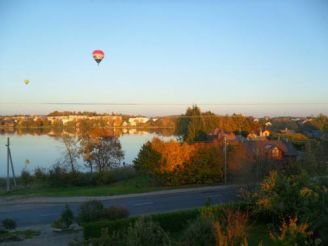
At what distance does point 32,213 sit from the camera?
23094 mm

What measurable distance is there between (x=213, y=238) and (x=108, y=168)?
117ft

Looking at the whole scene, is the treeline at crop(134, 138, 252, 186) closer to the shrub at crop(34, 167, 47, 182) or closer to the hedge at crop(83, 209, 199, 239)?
the shrub at crop(34, 167, 47, 182)

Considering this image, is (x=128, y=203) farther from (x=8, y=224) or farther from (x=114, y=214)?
(x=8, y=224)

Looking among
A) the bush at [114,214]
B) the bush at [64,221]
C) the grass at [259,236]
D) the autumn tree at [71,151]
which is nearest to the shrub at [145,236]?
the grass at [259,236]

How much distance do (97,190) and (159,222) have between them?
15.9 meters

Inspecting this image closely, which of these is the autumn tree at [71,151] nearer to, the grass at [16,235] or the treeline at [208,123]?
the treeline at [208,123]

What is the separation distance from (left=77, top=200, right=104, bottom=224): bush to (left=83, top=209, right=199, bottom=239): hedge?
1236 mm

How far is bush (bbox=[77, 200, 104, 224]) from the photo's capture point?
683 inches

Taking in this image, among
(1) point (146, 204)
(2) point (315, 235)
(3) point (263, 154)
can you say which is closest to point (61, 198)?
(1) point (146, 204)

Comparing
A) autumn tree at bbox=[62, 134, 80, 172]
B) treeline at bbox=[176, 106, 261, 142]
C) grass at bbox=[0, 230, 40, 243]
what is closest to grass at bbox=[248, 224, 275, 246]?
grass at bbox=[0, 230, 40, 243]

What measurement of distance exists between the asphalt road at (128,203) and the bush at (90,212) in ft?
11.5

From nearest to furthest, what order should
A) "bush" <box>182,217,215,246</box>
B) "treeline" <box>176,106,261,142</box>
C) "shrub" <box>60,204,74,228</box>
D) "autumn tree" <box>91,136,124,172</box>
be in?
"bush" <box>182,217,215,246</box> < "shrub" <box>60,204,74,228</box> < "autumn tree" <box>91,136,124,172</box> < "treeline" <box>176,106,261,142</box>

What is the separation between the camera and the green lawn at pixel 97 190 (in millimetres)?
29938

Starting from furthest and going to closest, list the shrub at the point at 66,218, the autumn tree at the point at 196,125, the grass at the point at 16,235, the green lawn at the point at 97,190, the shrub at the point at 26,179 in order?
the autumn tree at the point at 196,125 → the shrub at the point at 26,179 → the green lawn at the point at 97,190 → the shrub at the point at 66,218 → the grass at the point at 16,235
